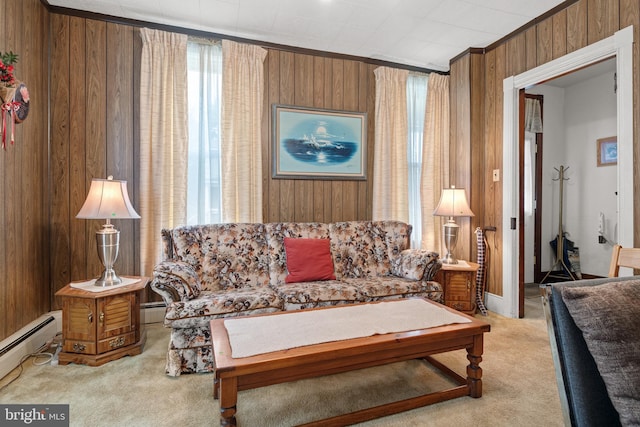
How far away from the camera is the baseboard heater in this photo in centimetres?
216

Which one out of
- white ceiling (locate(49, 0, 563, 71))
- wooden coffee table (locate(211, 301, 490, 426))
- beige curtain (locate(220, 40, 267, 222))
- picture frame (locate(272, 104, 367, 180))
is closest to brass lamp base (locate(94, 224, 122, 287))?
beige curtain (locate(220, 40, 267, 222))

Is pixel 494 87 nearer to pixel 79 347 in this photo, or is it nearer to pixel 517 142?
pixel 517 142

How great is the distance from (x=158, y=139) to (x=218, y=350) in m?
2.23

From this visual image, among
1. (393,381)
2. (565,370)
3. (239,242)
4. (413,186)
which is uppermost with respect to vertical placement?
(413,186)

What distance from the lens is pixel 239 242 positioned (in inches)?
115

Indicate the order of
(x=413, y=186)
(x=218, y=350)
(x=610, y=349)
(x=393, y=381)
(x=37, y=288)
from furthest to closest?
(x=413, y=186), (x=37, y=288), (x=393, y=381), (x=218, y=350), (x=610, y=349)

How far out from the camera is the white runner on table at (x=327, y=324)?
1.61 metres

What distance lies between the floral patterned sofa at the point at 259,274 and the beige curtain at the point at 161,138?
1.21 ft

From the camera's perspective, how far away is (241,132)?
328cm

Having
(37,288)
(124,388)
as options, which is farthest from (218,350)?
(37,288)

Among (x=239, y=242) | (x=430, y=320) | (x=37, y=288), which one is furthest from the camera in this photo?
(x=239, y=242)

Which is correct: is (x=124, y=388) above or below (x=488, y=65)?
below

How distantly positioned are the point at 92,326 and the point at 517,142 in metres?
3.90

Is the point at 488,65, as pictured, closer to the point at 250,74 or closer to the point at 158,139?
the point at 250,74
